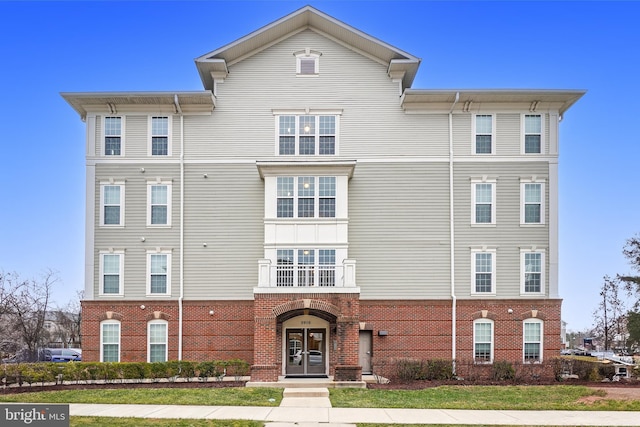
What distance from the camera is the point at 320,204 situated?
21984 mm

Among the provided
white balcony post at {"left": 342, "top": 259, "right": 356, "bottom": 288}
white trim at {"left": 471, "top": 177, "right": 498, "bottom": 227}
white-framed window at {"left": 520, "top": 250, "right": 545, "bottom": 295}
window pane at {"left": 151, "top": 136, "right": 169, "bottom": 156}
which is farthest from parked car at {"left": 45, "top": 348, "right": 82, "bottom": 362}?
white-framed window at {"left": 520, "top": 250, "right": 545, "bottom": 295}

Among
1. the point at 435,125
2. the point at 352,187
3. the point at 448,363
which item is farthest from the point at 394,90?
the point at 448,363

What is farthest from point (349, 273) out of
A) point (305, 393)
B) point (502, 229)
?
point (502, 229)

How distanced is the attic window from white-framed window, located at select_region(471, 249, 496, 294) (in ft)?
32.8

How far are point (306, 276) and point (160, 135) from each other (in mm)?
8540

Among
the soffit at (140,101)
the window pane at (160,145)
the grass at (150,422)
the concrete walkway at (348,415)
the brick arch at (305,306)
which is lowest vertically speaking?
the concrete walkway at (348,415)

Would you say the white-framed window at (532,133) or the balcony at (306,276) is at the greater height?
the white-framed window at (532,133)

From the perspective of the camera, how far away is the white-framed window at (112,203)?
22.6m

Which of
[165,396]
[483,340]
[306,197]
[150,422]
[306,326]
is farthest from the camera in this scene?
[483,340]

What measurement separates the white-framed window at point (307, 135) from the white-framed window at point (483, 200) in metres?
6.04

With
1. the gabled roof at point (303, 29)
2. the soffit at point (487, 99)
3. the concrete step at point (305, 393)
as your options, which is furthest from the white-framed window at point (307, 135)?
the concrete step at point (305, 393)

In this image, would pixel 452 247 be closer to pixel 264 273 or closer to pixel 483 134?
pixel 483 134

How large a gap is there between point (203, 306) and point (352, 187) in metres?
7.71

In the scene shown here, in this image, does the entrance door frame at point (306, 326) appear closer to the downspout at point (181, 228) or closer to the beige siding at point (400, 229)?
the beige siding at point (400, 229)
